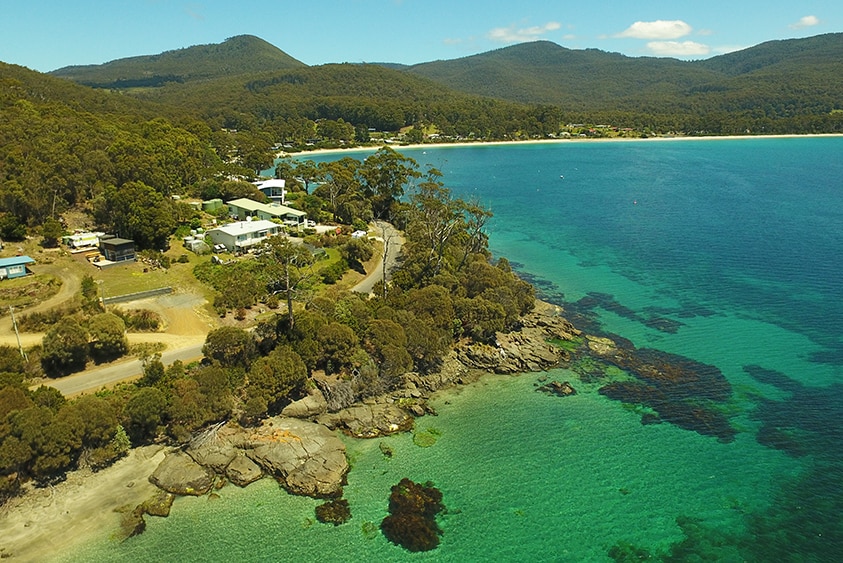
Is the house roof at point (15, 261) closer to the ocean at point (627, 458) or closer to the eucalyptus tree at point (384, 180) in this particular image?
the ocean at point (627, 458)

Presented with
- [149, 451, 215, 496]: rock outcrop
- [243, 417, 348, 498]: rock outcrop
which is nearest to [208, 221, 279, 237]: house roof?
[243, 417, 348, 498]: rock outcrop

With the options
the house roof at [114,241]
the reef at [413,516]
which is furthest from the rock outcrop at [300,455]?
the house roof at [114,241]

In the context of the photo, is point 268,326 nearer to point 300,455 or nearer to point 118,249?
point 300,455

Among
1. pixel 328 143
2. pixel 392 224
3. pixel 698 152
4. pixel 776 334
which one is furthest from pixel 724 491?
pixel 698 152

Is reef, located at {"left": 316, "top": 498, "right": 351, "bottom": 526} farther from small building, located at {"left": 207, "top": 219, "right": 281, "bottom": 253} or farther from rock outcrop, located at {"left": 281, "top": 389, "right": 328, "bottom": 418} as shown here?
small building, located at {"left": 207, "top": 219, "right": 281, "bottom": 253}

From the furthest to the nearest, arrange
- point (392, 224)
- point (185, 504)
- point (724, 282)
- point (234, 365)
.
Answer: point (392, 224) → point (724, 282) → point (234, 365) → point (185, 504)

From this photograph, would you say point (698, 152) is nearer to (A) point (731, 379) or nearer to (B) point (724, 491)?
(A) point (731, 379)
